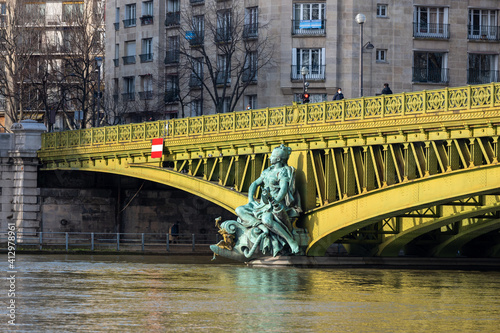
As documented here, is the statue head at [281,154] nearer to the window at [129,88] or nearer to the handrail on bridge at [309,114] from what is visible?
the handrail on bridge at [309,114]

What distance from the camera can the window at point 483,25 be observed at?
75.9m

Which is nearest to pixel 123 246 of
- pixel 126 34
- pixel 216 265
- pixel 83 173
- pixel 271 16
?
pixel 83 173

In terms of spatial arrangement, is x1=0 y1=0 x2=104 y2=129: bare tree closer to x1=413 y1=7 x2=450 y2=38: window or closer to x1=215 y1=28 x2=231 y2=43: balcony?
x1=215 y1=28 x2=231 y2=43: balcony

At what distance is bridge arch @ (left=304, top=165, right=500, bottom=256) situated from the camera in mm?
40469

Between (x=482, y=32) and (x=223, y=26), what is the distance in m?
16.5

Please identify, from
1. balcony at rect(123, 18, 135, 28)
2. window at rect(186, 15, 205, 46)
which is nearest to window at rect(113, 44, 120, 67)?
balcony at rect(123, 18, 135, 28)

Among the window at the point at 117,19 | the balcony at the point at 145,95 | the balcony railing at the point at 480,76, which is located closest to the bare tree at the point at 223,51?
the balcony at the point at 145,95

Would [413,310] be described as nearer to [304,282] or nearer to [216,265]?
[304,282]

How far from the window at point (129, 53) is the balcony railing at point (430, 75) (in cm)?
2441

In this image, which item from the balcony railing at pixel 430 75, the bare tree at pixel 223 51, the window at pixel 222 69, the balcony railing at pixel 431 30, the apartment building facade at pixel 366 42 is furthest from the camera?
the window at pixel 222 69

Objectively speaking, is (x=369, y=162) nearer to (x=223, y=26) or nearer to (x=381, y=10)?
(x=381, y=10)

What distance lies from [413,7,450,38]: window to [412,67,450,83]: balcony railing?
2.12m

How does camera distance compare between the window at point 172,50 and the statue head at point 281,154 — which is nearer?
the statue head at point 281,154

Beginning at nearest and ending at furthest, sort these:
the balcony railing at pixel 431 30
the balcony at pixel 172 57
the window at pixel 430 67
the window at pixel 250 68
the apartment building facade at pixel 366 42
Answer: the apartment building facade at pixel 366 42
the balcony railing at pixel 431 30
the window at pixel 430 67
the window at pixel 250 68
the balcony at pixel 172 57
